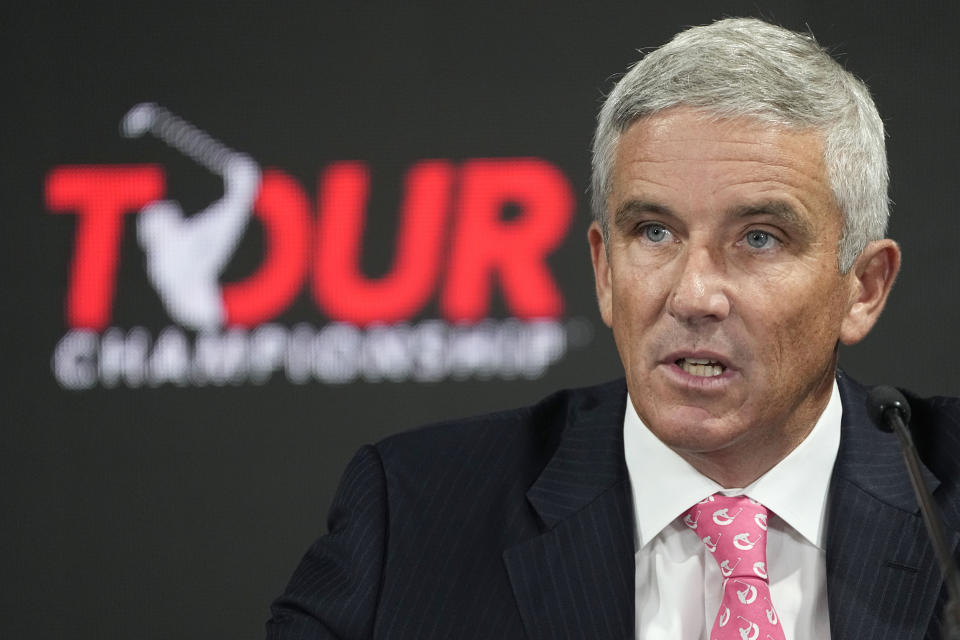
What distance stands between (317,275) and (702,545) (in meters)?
1.91

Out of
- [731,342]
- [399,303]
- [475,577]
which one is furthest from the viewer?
[399,303]

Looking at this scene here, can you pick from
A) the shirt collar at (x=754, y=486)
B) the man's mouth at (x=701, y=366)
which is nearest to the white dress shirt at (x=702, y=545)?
the shirt collar at (x=754, y=486)

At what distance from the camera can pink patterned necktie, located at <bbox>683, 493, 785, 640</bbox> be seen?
1.79 metres

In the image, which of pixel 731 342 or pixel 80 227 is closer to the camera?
pixel 731 342

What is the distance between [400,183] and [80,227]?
3.04 ft

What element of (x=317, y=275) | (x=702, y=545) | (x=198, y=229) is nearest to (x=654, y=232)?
(x=702, y=545)

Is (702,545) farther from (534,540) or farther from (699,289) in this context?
(699,289)

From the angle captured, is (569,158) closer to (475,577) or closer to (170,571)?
(170,571)

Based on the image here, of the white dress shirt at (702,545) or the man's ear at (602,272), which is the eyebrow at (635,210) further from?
the white dress shirt at (702,545)

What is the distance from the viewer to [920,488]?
152 cm

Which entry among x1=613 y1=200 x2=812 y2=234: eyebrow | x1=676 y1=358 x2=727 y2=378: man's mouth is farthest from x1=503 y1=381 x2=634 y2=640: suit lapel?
x1=613 y1=200 x2=812 y2=234: eyebrow

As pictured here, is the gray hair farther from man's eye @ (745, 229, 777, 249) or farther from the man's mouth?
the man's mouth

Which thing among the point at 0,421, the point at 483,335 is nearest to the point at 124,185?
the point at 0,421

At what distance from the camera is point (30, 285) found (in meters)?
3.62
